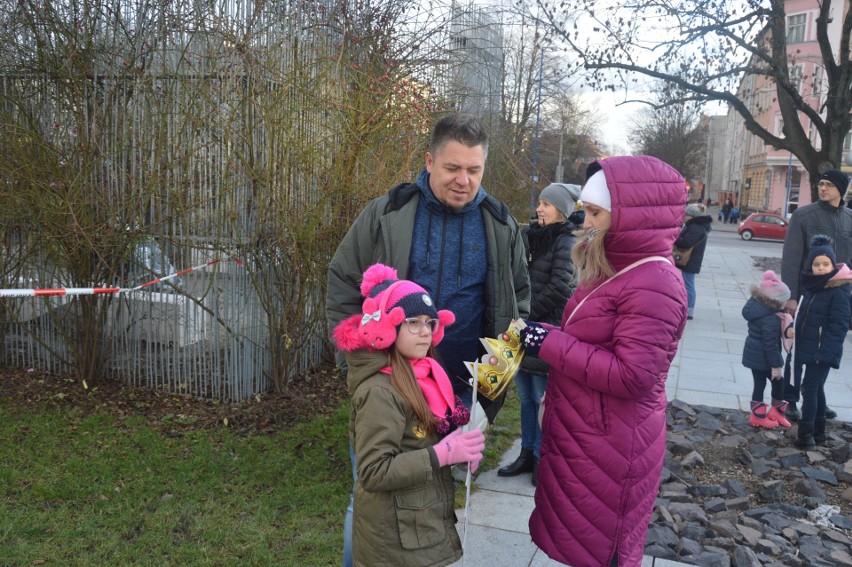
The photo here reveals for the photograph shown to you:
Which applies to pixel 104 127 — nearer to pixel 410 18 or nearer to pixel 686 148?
pixel 410 18

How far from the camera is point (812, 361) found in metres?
5.90

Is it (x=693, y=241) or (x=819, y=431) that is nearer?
(x=819, y=431)

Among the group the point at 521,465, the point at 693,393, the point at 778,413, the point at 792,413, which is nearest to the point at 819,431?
the point at 778,413

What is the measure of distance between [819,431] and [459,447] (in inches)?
187

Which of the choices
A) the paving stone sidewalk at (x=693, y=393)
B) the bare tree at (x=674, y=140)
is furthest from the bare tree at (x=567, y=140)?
the paving stone sidewalk at (x=693, y=393)

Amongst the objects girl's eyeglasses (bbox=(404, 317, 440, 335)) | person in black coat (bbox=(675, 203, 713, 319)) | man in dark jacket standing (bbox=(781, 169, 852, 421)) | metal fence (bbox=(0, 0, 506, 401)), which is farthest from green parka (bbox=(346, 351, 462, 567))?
person in black coat (bbox=(675, 203, 713, 319))

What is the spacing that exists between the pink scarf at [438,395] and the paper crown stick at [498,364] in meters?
0.16

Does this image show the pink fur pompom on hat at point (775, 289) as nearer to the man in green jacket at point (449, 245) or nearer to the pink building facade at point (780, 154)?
the man in green jacket at point (449, 245)

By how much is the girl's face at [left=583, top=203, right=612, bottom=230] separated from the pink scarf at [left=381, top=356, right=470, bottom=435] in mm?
781

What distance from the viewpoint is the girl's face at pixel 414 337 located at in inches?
97.8

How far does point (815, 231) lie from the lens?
21.1 feet

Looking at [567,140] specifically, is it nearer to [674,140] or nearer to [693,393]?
[674,140]

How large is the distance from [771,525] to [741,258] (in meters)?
21.8

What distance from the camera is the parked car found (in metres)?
34.8
